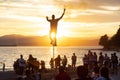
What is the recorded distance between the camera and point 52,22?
21.7 m

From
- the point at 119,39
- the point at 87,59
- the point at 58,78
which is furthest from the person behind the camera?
the point at 119,39

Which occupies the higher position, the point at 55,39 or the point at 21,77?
the point at 55,39

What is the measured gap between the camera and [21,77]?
95.6 feet

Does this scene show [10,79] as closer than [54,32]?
No

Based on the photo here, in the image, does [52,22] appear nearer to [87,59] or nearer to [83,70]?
[83,70]

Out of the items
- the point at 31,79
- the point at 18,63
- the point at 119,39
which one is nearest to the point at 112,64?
the point at 18,63

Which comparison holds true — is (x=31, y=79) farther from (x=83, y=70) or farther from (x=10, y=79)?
(x=83, y=70)

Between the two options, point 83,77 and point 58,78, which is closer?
point 83,77

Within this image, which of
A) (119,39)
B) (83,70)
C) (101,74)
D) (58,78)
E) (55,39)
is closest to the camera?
(83,70)

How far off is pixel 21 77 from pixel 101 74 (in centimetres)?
1662

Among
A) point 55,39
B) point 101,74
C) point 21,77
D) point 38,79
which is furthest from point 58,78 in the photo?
point 21,77

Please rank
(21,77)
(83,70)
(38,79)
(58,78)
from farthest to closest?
(21,77), (38,79), (58,78), (83,70)

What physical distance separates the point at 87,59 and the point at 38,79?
12941mm

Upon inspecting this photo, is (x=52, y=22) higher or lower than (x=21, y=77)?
higher
